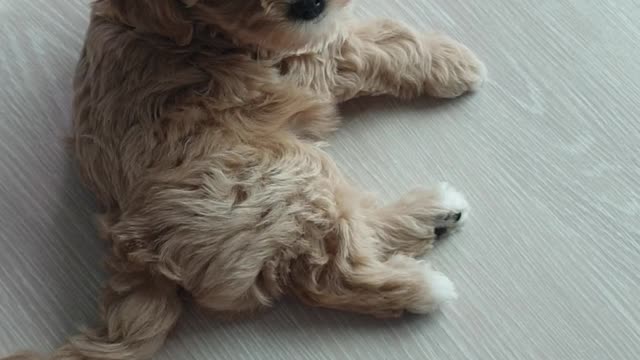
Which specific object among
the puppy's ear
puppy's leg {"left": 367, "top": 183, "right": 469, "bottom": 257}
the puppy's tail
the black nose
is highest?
the black nose

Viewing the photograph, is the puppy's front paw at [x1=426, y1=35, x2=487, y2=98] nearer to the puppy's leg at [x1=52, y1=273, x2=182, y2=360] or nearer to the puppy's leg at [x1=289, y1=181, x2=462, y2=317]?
the puppy's leg at [x1=289, y1=181, x2=462, y2=317]

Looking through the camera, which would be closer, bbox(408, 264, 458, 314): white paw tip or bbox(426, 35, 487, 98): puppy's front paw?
bbox(408, 264, 458, 314): white paw tip

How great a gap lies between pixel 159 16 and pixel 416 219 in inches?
25.9

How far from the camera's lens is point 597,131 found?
70.5 inches

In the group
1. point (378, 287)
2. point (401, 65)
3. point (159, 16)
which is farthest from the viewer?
point (401, 65)

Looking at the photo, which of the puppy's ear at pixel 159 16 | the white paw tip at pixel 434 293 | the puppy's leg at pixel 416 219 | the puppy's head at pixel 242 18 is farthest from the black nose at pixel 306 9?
the white paw tip at pixel 434 293

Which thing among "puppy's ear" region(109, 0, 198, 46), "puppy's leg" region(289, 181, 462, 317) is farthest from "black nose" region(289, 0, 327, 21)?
"puppy's leg" region(289, 181, 462, 317)

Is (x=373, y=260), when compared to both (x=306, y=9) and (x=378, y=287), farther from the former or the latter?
(x=306, y=9)

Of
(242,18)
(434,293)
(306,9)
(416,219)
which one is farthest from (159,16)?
(434,293)

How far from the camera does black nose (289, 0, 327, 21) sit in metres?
1.45

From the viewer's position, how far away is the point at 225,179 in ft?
4.90

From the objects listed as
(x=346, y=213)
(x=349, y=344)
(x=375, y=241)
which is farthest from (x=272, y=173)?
(x=349, y=344)

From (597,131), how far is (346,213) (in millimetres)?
625

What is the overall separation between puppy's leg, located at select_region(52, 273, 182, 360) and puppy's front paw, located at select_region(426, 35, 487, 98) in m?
0.72
